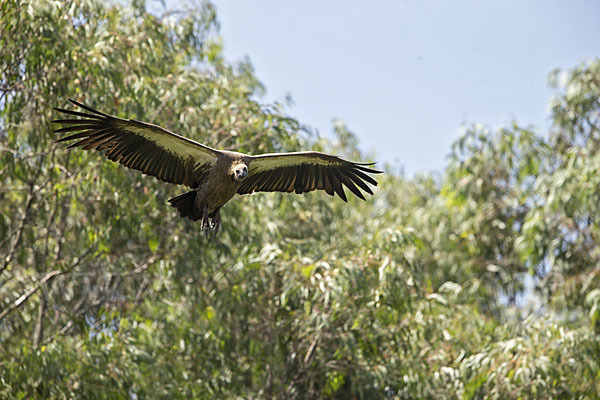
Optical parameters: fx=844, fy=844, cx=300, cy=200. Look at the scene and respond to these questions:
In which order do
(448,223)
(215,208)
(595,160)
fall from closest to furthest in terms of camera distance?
1. (215,208)
2. (595,160)
3. (448,223)

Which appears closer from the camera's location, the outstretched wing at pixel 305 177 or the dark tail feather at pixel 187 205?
the dark tail feather at pixel 187 205

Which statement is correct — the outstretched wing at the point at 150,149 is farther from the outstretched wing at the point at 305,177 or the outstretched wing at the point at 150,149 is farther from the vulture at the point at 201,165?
the outstretched wing at the point at 305,177

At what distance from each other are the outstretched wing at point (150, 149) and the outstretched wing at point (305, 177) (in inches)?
19.9

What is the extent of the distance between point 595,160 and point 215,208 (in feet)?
17.8

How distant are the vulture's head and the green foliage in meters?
2.20

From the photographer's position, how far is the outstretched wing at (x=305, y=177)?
6.45 meters

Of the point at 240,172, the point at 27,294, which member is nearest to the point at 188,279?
the point at 27,294

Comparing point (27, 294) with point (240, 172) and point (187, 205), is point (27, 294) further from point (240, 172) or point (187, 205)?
point (240, 172)

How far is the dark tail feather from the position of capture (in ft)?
19.9

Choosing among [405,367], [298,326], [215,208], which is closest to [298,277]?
[298,326]

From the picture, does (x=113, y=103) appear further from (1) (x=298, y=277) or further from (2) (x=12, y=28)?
(1) (x=298, y=277)

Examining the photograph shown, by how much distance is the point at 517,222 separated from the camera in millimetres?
11766

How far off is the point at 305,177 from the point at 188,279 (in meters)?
2.83

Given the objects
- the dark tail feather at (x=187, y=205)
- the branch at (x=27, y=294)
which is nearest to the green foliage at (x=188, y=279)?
the branch at (x=27, y=294)
